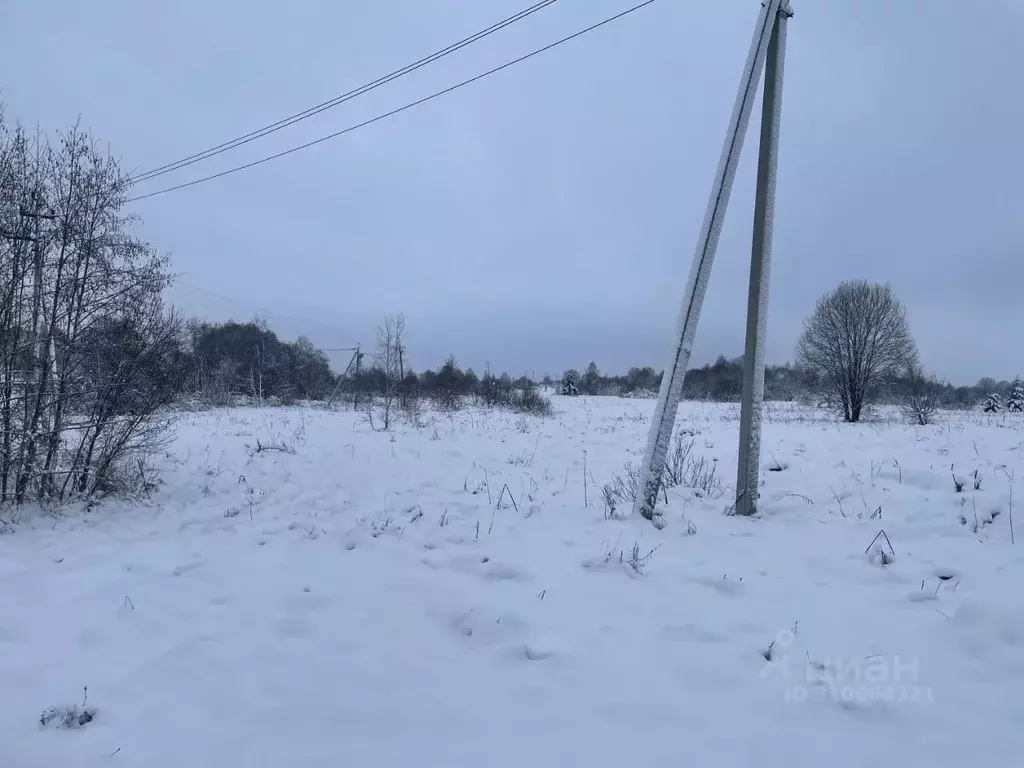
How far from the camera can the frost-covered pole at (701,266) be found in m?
5.08

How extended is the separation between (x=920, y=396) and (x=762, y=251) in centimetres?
1870

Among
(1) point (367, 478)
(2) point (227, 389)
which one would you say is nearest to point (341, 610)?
(1) point (367, 478)

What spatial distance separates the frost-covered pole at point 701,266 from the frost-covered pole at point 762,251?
19 cm

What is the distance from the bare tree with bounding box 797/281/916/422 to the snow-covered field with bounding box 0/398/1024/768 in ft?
71.7

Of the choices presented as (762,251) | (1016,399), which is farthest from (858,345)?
(762,251)

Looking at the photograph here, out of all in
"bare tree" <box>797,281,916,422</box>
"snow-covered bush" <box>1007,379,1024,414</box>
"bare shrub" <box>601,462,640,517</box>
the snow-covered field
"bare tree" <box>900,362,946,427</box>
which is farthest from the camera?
"snow-covered bush" <box>1007,379,1024,414</box>

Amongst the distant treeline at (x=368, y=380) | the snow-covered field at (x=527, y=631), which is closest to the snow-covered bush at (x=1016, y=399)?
the distant treeline at (x=368, y=380)

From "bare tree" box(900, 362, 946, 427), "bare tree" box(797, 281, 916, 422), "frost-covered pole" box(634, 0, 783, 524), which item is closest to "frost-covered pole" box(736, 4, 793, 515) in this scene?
"frost-covered pole" box(634, 0, 783, 524)

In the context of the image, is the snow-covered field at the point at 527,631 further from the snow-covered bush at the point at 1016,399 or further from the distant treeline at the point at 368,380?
the snow-covered bush at the point at 1016,399

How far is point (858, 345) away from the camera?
24469mm

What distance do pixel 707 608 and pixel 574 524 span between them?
185 centimetres

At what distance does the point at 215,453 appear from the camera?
872 cm

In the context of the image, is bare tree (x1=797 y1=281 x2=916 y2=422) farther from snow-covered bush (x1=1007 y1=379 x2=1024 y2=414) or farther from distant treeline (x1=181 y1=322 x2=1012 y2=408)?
snow-covered bush (x1=1007 y1=379 x2=1024 y2=414)

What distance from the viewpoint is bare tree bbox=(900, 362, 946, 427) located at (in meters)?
18.0
